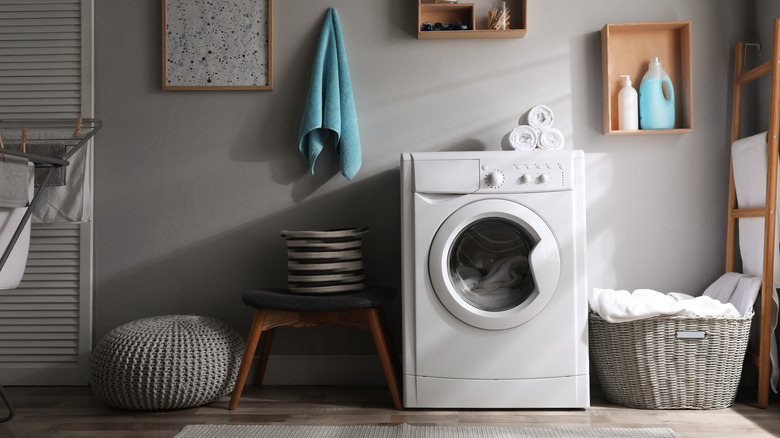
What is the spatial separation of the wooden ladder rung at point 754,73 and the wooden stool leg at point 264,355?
6.89 feet

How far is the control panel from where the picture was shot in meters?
2.17

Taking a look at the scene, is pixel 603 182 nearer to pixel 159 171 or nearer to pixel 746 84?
pixel 746 84

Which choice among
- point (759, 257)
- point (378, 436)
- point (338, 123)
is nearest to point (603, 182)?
point (759, 257)

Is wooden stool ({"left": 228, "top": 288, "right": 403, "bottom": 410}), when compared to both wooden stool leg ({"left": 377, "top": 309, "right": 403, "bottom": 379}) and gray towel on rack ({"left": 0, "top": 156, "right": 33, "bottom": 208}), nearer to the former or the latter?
wooden stool leg ({"left": 377, "top": 309, "right": 403, "bottom": 379})

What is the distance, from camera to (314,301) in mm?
2176

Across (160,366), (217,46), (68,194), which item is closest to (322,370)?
(160,366)

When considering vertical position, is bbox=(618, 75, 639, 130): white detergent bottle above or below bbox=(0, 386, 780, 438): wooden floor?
above

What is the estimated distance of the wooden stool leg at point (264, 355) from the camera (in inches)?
99.6

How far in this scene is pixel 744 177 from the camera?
238 centimetres

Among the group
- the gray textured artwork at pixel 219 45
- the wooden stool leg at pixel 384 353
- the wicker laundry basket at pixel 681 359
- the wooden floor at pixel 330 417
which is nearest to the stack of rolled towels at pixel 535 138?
the wicker laundry basket at pixel 681 359

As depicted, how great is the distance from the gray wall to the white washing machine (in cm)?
43

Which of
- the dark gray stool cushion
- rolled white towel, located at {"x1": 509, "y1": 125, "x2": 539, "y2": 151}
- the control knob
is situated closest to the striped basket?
the dark gray stool cushion

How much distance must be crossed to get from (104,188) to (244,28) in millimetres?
899

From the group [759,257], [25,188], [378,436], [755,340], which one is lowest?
[378,436]
